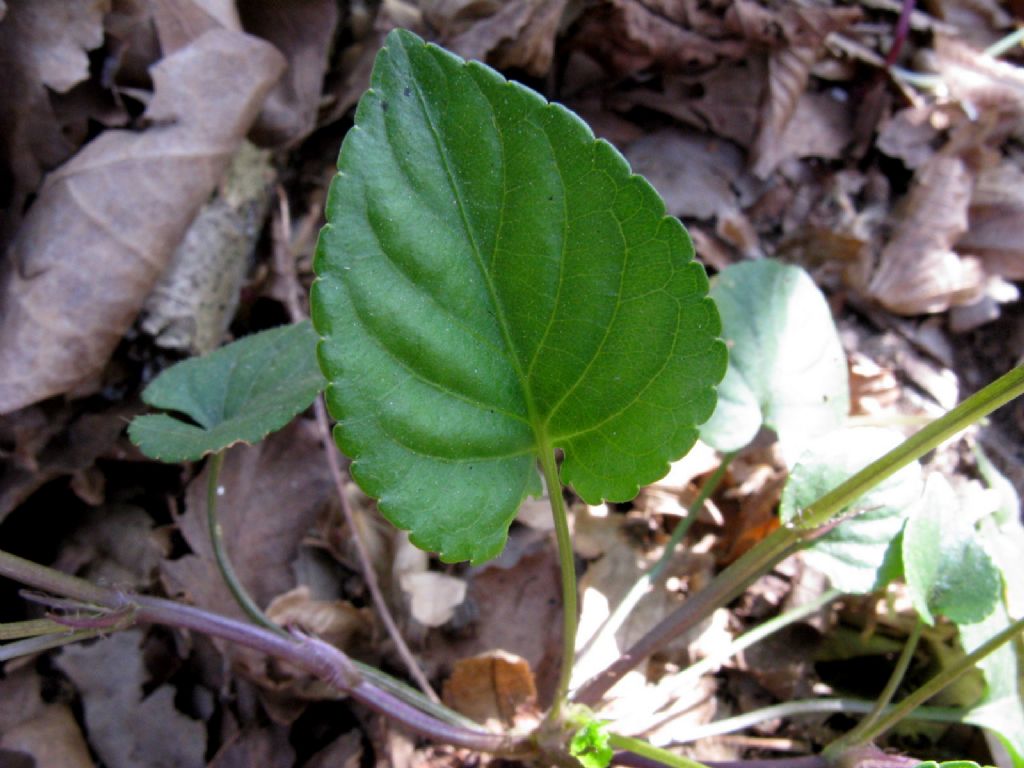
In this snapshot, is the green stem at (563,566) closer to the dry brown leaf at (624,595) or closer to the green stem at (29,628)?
the dry brown leaf at (624,595)

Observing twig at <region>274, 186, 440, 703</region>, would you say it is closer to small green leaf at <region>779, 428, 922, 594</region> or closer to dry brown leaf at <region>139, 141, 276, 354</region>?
dry brown leaf at <region>139, 141, 276, 354</region>

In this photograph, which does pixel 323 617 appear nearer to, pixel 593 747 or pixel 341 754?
pixel 341 754

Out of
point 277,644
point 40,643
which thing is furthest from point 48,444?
point 277,644

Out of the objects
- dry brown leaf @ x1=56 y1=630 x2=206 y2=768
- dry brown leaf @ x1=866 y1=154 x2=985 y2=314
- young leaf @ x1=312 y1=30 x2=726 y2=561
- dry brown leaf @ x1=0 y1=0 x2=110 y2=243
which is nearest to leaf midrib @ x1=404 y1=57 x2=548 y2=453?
young leaf @ x1=312 y1=30 x2=726 y2=561

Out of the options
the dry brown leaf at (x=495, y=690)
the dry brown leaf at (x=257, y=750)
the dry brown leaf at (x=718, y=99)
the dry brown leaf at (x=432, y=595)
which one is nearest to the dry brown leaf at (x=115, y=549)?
the dry brown leaf at (x=257, y=750)

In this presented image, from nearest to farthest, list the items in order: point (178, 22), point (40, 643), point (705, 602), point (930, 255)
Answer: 1. point (40, 643)
2. point (705, 602)
3. point (178, 22)
4. point (930, 255)

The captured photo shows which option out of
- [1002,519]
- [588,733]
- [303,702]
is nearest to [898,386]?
[1002,519]
